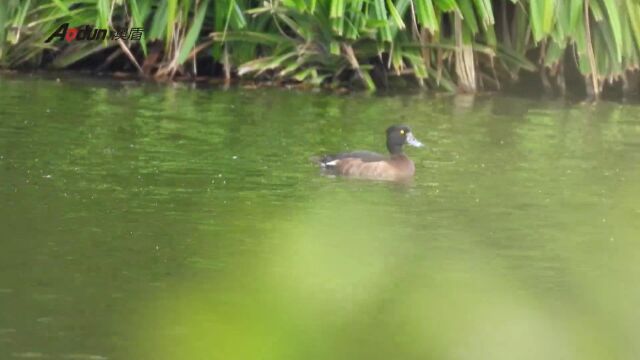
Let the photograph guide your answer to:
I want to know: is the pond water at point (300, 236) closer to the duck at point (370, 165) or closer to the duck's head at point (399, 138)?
the duck at point (370, 165)

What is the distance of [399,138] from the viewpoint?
46.6 ft

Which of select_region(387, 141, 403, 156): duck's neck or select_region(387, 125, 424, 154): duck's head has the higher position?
select_region(387, 125, 424, 154): duck's head

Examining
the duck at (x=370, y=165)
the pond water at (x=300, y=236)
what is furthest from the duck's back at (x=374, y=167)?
the pond water at (x=300, y=236)

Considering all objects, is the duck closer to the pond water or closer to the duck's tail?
the duck's tail

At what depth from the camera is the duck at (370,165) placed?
13188 mm

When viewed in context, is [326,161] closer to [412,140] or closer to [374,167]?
[374,167]
